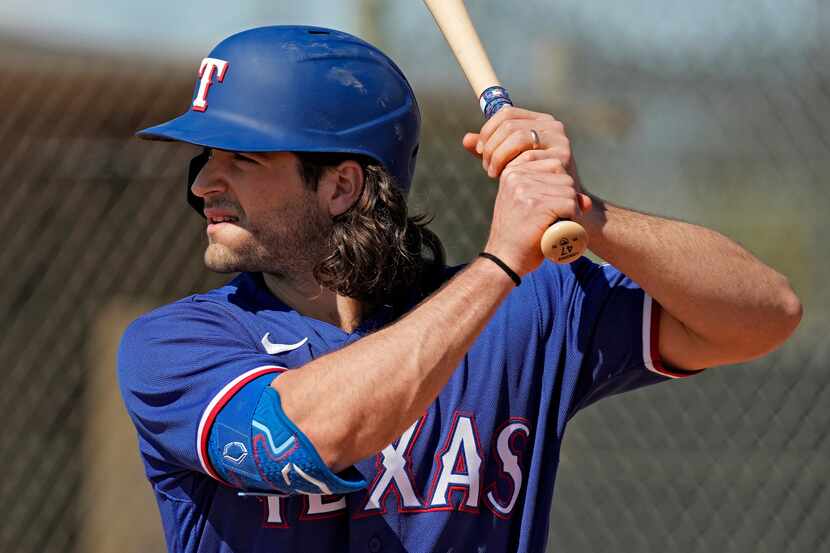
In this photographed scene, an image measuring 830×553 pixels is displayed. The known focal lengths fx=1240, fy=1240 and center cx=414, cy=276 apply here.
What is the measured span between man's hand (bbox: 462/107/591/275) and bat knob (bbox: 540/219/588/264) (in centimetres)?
2

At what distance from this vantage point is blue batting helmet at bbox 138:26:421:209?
238 centimetres

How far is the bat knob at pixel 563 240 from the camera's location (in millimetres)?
1988

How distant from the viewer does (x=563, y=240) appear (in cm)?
200

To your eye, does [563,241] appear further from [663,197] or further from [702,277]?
[663,197]

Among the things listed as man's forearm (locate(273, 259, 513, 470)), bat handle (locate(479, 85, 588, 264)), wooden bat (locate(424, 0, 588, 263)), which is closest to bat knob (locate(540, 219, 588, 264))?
bat handle (locate(479, 85, 588, 264))

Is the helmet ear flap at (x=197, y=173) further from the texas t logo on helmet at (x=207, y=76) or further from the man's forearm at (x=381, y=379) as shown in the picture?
the man's forearm at (x=381, y=379)

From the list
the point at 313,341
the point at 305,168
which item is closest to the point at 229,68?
the point at 305,168

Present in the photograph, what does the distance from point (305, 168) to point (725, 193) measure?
2.13m

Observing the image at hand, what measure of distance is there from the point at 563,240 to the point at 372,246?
541mm

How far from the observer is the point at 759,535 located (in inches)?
161

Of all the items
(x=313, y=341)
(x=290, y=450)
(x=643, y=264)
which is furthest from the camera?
(x=313, y=341)

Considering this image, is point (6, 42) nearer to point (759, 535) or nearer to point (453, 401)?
point (453, 401)

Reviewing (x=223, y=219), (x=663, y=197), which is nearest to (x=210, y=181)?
(x=223, y=219)

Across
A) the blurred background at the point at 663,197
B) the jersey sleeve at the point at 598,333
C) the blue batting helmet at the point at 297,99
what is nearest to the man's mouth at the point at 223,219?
the blue batting helmet at the point at 297,99
